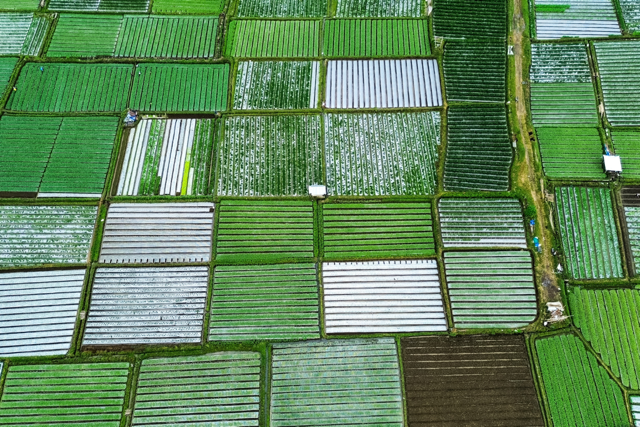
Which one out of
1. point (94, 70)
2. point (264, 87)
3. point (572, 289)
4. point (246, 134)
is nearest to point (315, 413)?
point (572, 289)

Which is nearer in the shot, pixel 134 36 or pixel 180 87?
pixel 180 87

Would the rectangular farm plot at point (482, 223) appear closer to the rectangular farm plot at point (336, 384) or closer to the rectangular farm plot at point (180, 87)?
the rectangular farm plot at point (336, 384)

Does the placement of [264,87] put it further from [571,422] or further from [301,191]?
[571,422]

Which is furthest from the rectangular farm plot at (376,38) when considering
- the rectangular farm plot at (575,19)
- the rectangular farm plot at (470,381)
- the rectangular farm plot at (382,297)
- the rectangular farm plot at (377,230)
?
the rectangular farm plot at (470,381)

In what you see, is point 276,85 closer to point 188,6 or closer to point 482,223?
point 188,6

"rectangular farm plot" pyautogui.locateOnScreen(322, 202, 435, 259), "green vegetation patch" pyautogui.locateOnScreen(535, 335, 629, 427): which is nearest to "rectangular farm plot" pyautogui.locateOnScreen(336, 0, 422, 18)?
"rectangular farm plot" pyautogui.locateOnScreen(322, 202, 435, 259)

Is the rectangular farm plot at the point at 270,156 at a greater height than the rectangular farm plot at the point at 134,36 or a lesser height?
lesser

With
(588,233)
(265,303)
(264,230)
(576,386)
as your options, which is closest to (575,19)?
(588,233)
